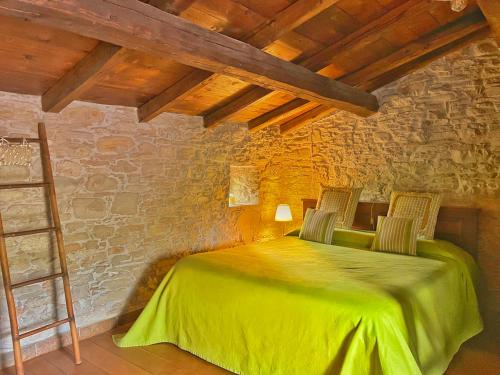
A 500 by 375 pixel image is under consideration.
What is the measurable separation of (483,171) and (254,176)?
2491 millimetres

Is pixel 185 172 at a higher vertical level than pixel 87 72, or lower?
lower

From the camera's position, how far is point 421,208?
3602 mm

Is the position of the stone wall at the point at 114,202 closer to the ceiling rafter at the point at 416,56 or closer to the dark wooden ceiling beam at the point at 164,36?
the dark wooden ceiling beam at the point at 164,36

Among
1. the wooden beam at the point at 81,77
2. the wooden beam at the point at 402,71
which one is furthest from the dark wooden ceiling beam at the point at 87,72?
the wooden beam at the point at 402,71

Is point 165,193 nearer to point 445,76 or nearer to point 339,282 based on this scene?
point 339,282

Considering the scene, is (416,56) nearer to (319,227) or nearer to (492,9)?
(492,9)

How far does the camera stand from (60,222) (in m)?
2.98

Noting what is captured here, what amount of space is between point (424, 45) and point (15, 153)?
11.0 ft

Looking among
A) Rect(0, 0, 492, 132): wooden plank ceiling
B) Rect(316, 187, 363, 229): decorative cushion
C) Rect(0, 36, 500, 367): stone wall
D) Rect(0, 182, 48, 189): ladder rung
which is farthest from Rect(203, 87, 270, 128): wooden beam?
Rect(0, 182, 48, 189): ladder rung

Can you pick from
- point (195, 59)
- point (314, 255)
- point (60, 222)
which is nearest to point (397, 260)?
point (314, 255)

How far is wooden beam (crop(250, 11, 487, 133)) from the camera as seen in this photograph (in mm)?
3002

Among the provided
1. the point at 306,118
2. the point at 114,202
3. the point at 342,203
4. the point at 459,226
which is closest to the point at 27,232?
the point at 114,202

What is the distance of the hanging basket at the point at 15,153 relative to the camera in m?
2.70

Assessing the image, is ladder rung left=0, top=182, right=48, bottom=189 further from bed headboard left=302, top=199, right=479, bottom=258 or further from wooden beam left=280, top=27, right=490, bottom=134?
bed headboard left=302, top=199, right=479, bottom=258
